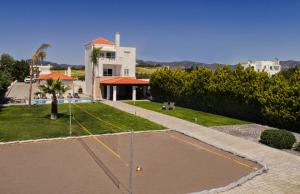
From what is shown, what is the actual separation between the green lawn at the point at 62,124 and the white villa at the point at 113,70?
18.2 m

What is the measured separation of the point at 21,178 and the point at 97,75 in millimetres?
42320

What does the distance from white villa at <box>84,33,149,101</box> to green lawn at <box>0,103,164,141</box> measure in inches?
717

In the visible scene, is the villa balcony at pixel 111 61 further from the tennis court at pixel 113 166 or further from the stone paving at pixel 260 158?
the tennis court at pixel 113 166

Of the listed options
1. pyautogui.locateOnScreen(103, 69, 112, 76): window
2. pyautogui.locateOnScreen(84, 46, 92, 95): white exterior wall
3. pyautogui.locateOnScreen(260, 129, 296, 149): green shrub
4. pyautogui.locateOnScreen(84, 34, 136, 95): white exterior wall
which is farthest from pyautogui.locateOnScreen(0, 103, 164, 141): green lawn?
pyautogui.locateOnScreen(84, 46, 92, 95): white exterior wall

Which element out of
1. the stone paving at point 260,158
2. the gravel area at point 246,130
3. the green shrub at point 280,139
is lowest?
the stone paving at point 260,158

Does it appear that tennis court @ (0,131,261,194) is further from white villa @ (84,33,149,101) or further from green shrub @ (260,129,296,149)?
white villa @ (84,33,149,101)

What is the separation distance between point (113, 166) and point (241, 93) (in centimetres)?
1988

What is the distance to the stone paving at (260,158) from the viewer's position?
1366 cm

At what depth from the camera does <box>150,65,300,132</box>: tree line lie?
90.2 feet

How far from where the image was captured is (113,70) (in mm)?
59000

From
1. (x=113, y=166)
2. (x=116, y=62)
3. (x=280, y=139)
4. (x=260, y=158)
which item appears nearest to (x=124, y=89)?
(x=116, y=62)

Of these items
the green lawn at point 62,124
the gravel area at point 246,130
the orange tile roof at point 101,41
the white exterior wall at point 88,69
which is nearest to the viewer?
the green lawn at point 62,124

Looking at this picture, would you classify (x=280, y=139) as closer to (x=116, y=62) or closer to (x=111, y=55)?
(x=116, y=62)

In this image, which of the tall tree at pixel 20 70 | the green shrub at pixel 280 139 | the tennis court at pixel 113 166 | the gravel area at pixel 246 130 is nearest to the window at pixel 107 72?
the gravel area at pixel 246 130
